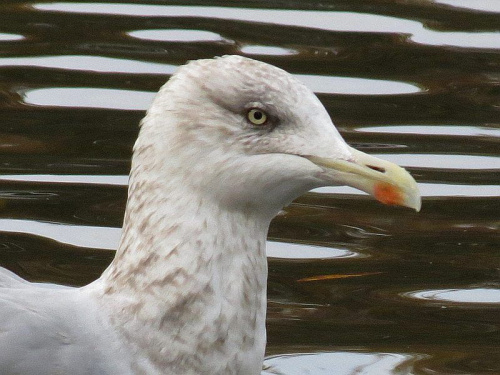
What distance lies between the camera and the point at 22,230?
534 centimetres

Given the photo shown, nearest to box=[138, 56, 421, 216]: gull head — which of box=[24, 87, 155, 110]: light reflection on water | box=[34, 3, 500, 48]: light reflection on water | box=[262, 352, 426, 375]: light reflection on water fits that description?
box=[262, 352, 426, 375]: light reflection on water

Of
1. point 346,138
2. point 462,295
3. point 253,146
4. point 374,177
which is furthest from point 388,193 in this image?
point 346,138

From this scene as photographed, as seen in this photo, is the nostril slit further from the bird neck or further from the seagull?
the bird neck

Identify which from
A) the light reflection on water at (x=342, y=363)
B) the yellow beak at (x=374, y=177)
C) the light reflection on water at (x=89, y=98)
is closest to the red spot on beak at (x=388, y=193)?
the yellow beak at (x=374, y=177)

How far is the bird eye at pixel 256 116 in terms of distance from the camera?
373cm

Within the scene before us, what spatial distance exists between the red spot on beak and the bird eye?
0.33m

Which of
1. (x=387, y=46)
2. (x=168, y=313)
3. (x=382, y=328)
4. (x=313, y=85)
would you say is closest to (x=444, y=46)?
(x=387, y=46)

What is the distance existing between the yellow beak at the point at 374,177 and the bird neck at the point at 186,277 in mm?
248

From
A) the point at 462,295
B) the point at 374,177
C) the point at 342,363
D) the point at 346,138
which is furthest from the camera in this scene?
the point at 346,138

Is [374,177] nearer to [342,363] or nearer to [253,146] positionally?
[253,146]

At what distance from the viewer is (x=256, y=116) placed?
374cm

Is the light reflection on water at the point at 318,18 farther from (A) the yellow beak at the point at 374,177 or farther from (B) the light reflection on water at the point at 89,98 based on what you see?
(A) the yellow beak at the point at 374,177

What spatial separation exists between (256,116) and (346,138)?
2.45 metres

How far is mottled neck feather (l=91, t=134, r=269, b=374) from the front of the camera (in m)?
3.72
